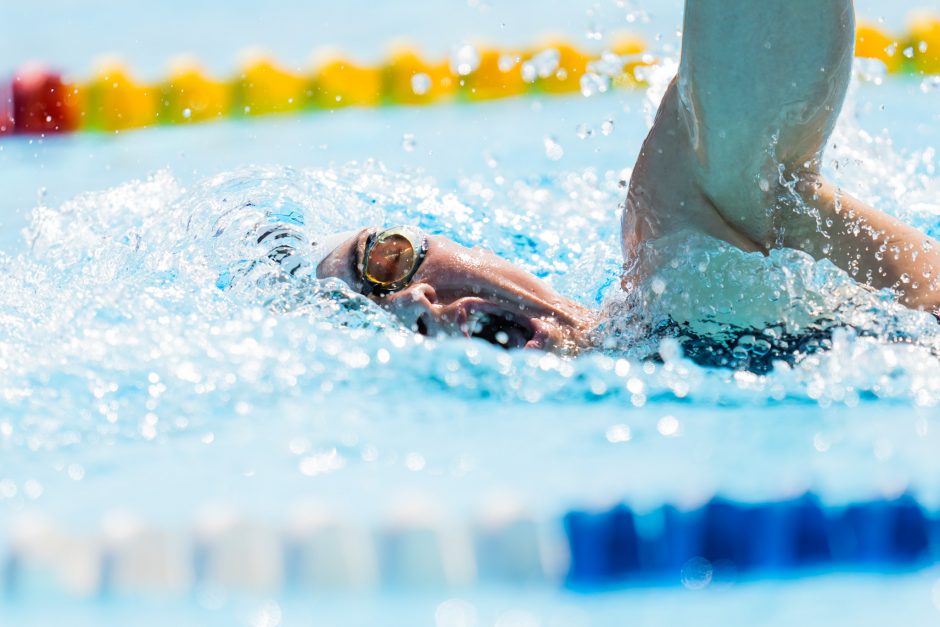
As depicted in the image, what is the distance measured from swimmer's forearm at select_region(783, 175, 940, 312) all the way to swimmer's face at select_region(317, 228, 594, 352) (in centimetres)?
33

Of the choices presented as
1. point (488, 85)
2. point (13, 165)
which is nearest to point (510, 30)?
point (488, 85)

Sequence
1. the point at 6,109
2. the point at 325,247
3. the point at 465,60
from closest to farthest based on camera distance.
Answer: the point at 325,247
the point at 6,109
the point at 465,60

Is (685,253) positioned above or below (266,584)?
above

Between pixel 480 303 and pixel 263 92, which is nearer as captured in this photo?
pixel 480 303

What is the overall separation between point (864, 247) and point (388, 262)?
2.18 feet

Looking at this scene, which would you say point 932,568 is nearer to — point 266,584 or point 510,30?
point 266,584

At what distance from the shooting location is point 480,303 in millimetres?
1529

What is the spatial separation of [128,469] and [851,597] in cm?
77

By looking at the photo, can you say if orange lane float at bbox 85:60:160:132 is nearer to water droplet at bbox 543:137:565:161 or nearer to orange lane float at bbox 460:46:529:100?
orange lane float at bbox 460:46:529:100

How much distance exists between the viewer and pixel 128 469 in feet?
3.96

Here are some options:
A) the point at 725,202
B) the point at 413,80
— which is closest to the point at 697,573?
the point at 725,202

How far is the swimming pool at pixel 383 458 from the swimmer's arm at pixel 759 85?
5.4 inches

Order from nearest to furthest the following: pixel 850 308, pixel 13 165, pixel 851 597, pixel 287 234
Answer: pixel 851 597 → pixel 850 308 → pixel 287 234 → pixel 13 165

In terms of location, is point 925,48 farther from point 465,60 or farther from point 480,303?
point 480,303
